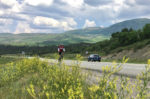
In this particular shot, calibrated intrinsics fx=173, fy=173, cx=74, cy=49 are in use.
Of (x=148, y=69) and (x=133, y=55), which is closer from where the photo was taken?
(x=148, y=69)

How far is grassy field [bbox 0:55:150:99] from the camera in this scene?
2817mm

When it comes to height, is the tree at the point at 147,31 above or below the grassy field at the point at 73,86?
above

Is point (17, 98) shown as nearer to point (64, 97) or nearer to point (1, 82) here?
point (64, 97)

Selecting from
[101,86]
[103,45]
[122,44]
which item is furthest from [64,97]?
[103,45]

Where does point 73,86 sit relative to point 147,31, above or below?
below

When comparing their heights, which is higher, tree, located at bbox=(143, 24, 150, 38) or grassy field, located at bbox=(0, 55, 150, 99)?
tree, located at bbox=(143, 24, 150, 38)

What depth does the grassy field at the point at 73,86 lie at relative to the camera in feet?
9.24

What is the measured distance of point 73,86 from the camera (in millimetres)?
3641

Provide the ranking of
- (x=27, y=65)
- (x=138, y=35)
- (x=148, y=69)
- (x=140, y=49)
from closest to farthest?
(x=148, y=69) → (x=27, y=65) → (x=140, y=49) → (x=138, y=35)

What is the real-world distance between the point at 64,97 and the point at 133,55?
52.8 m

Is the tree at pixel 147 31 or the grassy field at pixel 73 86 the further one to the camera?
the tree at pixel 147 31

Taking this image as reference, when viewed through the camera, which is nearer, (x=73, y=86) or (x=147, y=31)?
(x=73, y=86)

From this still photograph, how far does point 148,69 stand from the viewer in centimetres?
282

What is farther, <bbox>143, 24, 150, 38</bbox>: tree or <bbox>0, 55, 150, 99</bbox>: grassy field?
<bbox>143, 24, 150, 38</bbox>: tree
